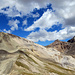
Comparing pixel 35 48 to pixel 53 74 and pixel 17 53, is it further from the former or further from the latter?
pixel 53 74

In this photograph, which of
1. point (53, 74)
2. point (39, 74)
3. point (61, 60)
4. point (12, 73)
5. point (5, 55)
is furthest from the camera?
point (61, 60)

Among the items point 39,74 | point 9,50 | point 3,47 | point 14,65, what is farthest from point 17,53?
point 39,74

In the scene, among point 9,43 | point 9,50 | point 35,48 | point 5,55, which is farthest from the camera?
point 35,48

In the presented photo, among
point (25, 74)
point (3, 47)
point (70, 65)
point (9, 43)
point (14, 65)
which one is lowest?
point (25, 74)

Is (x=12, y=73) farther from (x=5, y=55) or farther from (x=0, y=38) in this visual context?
(x=0, y=38)

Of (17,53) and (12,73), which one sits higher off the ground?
(17,53)

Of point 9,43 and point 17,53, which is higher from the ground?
point 9,43

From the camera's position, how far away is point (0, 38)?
9662 centimetres

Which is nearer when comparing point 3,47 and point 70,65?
point 3,47

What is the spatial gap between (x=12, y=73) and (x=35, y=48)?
65602mm

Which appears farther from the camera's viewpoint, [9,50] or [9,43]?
[9,43]

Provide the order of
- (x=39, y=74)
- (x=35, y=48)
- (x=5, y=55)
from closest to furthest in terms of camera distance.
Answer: (x=39, y=74)
(x=5, y=55)
(x=35, y=48)

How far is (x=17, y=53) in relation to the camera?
84875mm

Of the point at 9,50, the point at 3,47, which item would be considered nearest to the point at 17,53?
the point at 9,50
